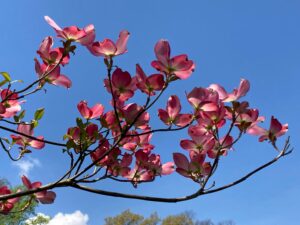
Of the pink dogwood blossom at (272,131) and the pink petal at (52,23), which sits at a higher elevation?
the pink petal at (52,23)

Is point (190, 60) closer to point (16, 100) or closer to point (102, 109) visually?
point (102, 109)

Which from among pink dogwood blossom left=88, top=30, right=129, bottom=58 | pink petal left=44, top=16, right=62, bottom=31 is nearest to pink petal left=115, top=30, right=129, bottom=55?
pink dogwood blossom left=88, top=30, right=129, bottom=58

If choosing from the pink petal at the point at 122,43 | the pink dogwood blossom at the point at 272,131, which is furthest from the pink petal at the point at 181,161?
the pink petal at the point at 122,43

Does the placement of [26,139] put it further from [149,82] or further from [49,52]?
[149,82]

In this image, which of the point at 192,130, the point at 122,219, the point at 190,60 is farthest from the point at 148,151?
the point at 122,219

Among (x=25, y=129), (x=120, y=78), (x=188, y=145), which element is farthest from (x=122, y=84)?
(x=25, y=129)

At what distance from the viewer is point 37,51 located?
87cm

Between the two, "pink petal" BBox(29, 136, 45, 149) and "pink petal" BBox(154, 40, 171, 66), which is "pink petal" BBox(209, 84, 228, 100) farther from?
"pink petal" BBox(29, 136, 45, 149)

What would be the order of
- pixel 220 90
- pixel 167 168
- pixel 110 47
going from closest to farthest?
1. pixel 110 47
2. pixel 220 90
3. pixel 167 168

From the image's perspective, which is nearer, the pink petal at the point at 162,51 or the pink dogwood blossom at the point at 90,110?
the pink petal at the point at 162,51

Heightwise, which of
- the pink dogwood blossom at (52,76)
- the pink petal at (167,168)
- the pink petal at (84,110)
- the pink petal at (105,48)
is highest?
the pink dogwood blossom at (52,76)

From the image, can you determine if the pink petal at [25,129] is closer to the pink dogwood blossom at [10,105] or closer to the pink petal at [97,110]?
the pink dogwood blossom at [10,105]

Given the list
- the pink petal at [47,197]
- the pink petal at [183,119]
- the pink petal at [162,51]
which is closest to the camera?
the pink petal at [162,51]

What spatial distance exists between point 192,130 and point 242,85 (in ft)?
0.50
